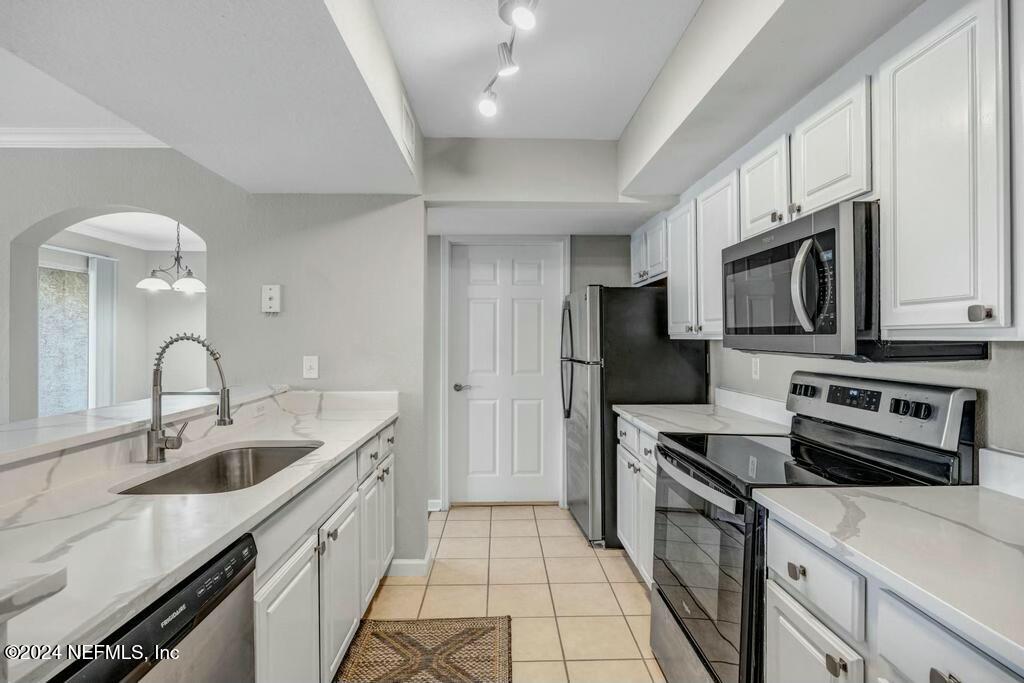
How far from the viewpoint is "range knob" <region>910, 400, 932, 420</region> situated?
142cm

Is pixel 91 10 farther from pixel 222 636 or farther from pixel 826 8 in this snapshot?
pixel 826 8

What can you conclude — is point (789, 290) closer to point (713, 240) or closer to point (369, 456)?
point (713, 240)

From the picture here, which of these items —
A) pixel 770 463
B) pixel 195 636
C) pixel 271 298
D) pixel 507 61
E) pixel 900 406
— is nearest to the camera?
pixel 195 636

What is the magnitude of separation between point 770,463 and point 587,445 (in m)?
1.59

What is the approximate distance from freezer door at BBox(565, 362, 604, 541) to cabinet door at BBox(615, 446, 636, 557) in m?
0.11

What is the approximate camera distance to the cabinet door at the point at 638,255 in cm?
345

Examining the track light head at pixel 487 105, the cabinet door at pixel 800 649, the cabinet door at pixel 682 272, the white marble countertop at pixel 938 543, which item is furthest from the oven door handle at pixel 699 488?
the track light head at pixel 487 105

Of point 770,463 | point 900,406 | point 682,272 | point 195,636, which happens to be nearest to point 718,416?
point 682,272

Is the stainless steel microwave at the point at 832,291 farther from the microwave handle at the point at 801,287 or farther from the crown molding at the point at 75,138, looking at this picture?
the crown molding at the point at 75,138

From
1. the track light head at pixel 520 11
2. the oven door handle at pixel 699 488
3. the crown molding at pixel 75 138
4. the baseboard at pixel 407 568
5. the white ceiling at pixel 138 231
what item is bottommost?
the baseboard at pixel 407 568

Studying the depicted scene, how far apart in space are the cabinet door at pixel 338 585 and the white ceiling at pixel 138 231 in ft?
11.7

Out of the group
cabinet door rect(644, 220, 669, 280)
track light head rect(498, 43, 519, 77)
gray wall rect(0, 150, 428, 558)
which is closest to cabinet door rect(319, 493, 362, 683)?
gray wall rect(0, 150, 428, 558)

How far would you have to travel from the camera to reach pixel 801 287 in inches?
59.9

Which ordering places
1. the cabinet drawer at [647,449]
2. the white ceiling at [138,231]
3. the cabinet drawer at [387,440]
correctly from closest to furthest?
the cabinet drawer at [647,449] → the cabinet drawer at [387,440] → the white ceiling at [138,231]
